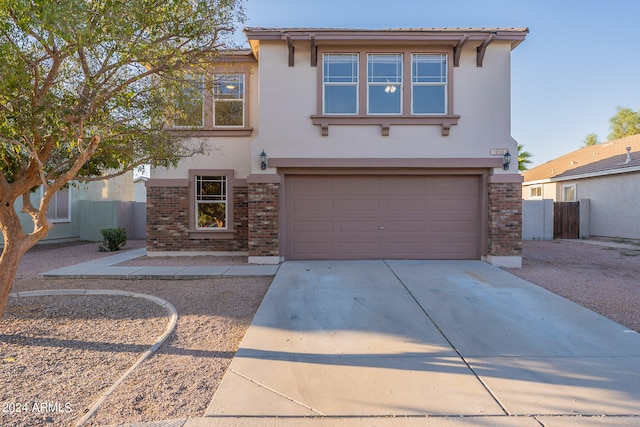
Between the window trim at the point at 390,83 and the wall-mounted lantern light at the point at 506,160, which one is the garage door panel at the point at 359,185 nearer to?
the window trim at the point at 390,83

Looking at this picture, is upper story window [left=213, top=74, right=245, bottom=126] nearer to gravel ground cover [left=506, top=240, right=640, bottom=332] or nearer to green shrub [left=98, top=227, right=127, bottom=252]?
green shrub [left=98, top=227, right=127, bottom=252]

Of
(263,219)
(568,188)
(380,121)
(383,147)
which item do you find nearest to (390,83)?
(380,121)

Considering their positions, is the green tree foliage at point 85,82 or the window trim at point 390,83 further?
the window trim at point 390,83

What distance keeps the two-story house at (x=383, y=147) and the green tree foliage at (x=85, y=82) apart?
10.2ft

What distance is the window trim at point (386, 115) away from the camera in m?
9.69

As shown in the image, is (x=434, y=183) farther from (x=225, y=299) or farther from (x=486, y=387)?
(x=486, y=387)

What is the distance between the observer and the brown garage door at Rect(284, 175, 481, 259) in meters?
10.1

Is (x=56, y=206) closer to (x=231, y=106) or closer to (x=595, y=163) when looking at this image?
(x=231, y=106)

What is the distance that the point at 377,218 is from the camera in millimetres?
10156

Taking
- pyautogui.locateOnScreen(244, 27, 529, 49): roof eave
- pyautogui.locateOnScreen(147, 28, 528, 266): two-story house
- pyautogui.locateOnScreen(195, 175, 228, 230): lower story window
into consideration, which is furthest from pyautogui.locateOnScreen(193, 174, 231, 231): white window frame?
pyautogui.locateOnScreen(244, 27, 529, 49): roof eave

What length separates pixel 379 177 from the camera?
10.1 metres

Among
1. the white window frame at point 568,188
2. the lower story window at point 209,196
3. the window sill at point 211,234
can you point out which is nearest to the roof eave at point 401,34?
the lower story window at point 209,196

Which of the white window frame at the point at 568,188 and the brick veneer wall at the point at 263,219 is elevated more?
the white window frame at the point at 568,188

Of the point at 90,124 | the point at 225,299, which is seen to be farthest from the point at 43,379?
the point at 90,124
